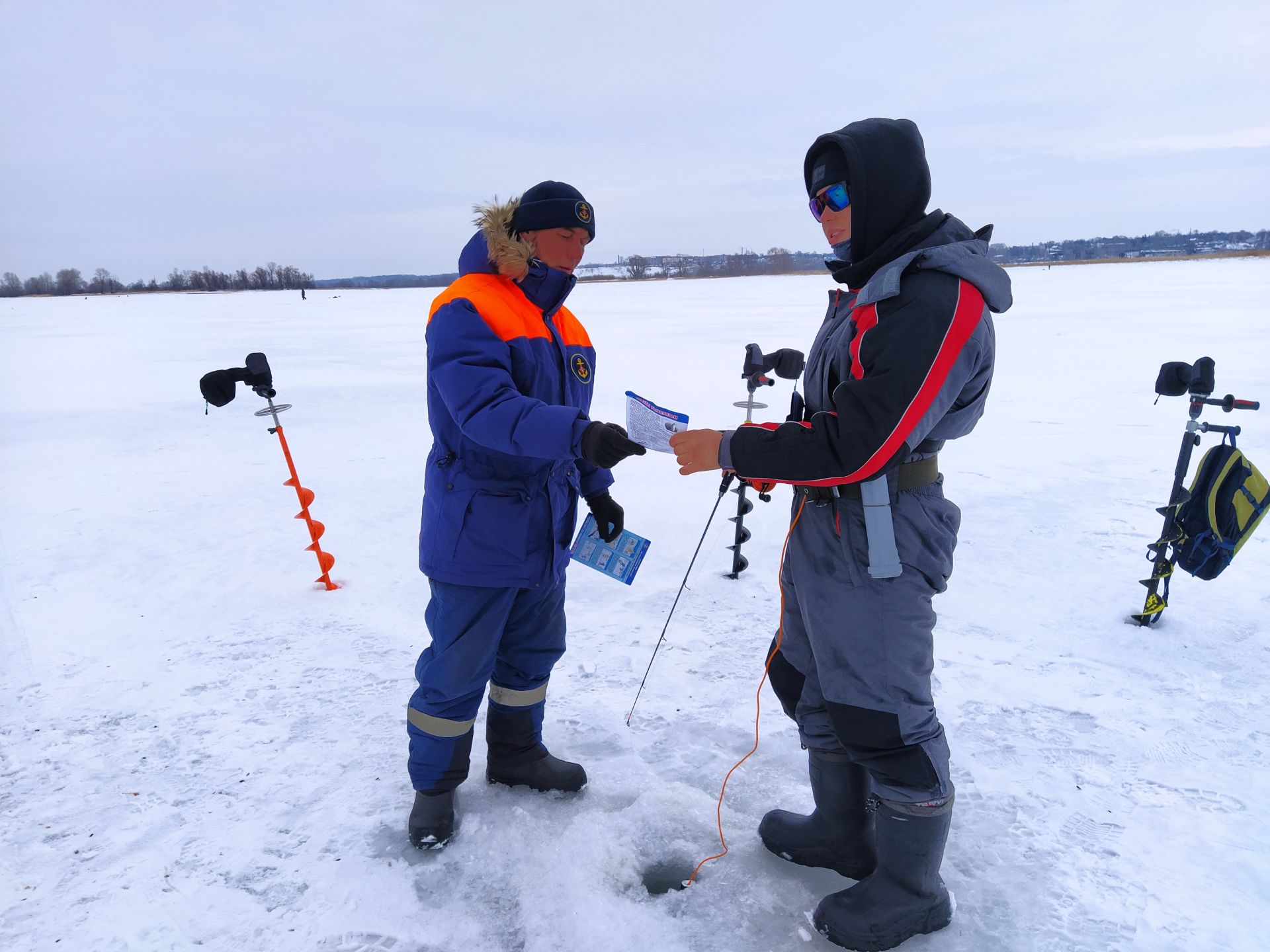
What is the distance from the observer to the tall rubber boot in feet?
8.23

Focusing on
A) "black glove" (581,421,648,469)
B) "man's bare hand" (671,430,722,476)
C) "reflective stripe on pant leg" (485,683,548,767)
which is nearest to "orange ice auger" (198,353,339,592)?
"reflective stripe on pant leg" (485,683,548,767)

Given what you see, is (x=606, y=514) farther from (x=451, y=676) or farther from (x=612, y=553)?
(x=451, y=676)

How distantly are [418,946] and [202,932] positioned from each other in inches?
22.9

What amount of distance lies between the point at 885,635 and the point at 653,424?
2.51ft

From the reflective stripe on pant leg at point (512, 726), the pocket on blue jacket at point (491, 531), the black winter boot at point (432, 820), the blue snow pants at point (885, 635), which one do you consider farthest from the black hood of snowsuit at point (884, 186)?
the black winter boot at point (432, 820)

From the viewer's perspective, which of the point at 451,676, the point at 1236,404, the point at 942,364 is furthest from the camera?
the point at 1236,404

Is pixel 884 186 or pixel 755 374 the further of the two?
pixel 755 374

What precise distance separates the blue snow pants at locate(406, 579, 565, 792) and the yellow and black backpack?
2906 mm

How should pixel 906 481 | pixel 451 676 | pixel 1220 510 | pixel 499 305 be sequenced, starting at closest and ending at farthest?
1. pixel 906 481
2. pixel 499 305
3. pixel 451 676
4. pixel 1220 510

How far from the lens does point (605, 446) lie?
189 centimetres

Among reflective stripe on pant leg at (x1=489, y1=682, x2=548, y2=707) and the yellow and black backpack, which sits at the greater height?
the yellow and black backpack

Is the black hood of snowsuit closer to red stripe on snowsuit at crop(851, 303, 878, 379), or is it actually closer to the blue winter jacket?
red stripe on snowsuit at crop(851, 303, 878, 379)

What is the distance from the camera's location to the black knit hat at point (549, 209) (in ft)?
7.14

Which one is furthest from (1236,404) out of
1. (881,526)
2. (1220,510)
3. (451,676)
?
(451,676)
